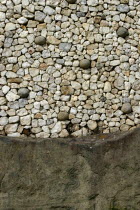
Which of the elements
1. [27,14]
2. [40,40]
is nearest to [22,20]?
[27,14]

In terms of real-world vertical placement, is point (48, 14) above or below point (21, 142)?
above

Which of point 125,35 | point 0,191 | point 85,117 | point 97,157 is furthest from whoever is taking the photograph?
point 125,35

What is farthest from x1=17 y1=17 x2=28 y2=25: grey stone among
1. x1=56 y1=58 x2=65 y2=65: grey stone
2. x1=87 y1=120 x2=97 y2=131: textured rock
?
x1=87 y1=120 x2=97 y2=131: textured rock

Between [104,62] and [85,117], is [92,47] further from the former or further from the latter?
[85,117]

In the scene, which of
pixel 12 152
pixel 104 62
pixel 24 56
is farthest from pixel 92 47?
pixel 12 152

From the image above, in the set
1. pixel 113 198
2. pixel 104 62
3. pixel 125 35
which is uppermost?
pixel 125 35

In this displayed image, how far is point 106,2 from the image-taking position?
6.67 meters

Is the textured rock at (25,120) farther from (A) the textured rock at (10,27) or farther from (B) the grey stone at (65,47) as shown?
(A) the textured rock at (10,27)

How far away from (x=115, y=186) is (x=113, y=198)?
0.66 ft

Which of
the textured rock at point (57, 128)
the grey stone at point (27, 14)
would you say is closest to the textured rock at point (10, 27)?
the grey stone at point (27, 14)

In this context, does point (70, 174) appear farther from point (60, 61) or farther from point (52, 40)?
point (52, 40)

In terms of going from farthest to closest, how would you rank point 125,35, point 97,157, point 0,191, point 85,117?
point 125,35 < point 85,117 < point 97,157 < point 0,191

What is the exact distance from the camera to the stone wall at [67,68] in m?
6.00

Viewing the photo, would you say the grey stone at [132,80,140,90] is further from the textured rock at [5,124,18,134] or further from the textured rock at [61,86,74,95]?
the textured rock at [5,124,18,134]
